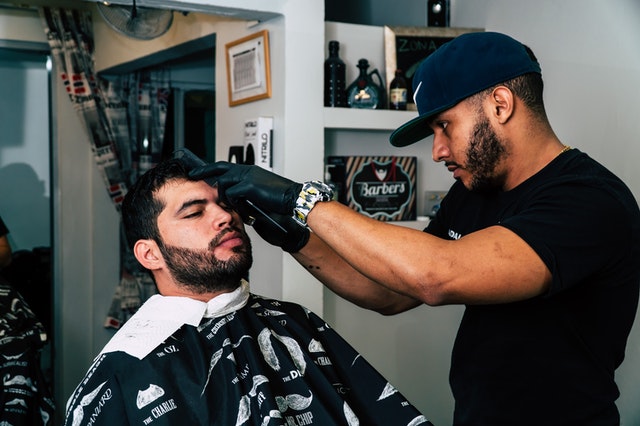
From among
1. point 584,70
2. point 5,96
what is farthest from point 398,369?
point 5,96

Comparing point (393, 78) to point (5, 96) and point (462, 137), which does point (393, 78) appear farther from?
point (5, 96)

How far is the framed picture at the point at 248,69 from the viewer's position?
111 inches

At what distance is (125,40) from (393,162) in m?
1.90

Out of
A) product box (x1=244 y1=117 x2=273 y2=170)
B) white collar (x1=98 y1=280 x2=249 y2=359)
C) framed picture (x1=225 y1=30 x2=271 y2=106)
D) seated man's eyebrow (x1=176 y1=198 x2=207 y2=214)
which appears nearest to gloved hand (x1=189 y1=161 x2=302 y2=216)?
seated man's eyebrow (x1=176 y1=198 x2=207 y2=214)

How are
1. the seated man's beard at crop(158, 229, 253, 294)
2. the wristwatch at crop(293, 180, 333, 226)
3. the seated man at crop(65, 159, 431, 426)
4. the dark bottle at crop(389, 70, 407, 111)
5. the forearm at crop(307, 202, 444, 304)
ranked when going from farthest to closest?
the dark bottle at crop(389, 70, 407, 111), the seated man's beard at crop(158, 229, 253, 294), the seated man at crop(65, 159, 431, 426), the wristwatch at crop(293, 180, 333, 226), the forearm at crop(307, 202, 444, 304)

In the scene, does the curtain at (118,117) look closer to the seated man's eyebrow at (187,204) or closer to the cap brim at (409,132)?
the seated man's eyebrow at (187,204)

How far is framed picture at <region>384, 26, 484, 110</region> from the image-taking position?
10.2ft

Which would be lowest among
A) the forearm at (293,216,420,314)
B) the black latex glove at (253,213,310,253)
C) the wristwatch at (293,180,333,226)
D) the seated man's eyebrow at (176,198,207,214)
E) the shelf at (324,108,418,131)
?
the forearm at (293,216,420,314)

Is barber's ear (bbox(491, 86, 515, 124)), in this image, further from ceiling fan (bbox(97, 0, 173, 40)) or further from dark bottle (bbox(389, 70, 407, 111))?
ceiling fan (bbox(97, 0, 173, 40))

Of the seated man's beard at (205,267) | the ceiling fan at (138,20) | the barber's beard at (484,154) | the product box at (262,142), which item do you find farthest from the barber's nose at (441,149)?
the ceiling fan at (138,20)

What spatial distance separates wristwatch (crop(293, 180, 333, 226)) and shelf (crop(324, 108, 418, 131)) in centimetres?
138

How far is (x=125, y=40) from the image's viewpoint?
4.10m

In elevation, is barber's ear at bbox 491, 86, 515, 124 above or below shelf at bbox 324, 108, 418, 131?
below

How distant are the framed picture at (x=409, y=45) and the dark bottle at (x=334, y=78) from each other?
27 centimetres
